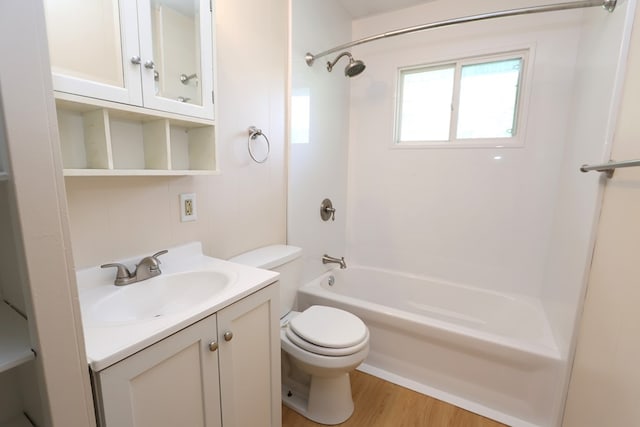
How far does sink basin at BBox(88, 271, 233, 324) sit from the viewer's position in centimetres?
97

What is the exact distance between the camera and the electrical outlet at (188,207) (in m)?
1.31

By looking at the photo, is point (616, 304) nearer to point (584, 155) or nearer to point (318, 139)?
point (584, 155)

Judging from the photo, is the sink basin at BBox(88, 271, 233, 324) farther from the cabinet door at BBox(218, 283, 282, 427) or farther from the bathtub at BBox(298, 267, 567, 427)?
the bathtub at BBox(298, 267, 567, 427)

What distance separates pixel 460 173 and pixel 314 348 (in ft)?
5.32

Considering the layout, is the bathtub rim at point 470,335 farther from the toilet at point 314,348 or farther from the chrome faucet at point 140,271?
the chrome faucet at point 140,271

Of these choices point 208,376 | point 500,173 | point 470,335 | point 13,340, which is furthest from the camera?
point 500,173

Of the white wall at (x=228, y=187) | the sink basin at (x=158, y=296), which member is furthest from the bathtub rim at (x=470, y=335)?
the sink basin at (x=158, y=296)

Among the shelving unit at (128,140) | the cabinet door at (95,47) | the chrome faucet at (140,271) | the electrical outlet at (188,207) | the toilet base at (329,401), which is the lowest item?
the toilet base at (329,401)

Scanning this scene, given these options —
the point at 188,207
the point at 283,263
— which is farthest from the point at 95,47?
the point at 283,263

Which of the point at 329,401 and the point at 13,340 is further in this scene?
the point at 329,401

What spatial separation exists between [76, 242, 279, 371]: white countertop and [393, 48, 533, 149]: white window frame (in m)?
1.73

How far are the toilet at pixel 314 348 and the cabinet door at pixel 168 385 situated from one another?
0.53 meters

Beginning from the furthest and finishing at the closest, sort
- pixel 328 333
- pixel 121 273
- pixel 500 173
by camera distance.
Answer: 1. pixel 500 173
2. pixel 328 333
3. pixel 121 273

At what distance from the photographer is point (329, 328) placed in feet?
4.88
